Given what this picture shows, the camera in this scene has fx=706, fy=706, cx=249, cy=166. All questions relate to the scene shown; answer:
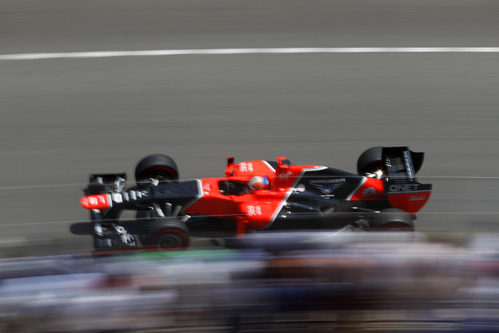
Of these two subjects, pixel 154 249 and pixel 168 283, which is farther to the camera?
pixel 154 249

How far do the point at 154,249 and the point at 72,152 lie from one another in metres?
3.64

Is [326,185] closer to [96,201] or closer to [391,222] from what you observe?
[391,222]

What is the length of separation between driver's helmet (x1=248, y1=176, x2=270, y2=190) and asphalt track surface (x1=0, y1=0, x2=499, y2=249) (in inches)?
52.1

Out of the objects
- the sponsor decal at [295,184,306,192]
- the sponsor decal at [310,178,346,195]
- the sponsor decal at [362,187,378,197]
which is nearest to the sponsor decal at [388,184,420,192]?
the sponsor decal at [362,187,378,197]

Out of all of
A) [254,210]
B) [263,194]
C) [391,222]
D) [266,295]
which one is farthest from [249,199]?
[266,295]

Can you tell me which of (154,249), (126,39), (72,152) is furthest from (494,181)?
(126,39)

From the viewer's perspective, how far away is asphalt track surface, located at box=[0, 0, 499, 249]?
8.01m

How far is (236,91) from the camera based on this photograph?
29.8ft

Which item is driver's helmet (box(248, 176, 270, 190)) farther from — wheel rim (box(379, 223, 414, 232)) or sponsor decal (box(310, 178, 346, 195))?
wheel rim (box(379, 223, 414, 232))

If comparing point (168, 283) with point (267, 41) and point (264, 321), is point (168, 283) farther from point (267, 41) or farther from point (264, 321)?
point (267, 41)

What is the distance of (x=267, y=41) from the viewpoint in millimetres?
9977

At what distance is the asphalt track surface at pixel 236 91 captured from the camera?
8.01 metres

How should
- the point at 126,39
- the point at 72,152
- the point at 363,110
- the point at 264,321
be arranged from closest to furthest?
the point at 264,321
the point at 72,152
the point at 363,110
the point at 126,39

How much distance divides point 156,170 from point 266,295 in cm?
294
